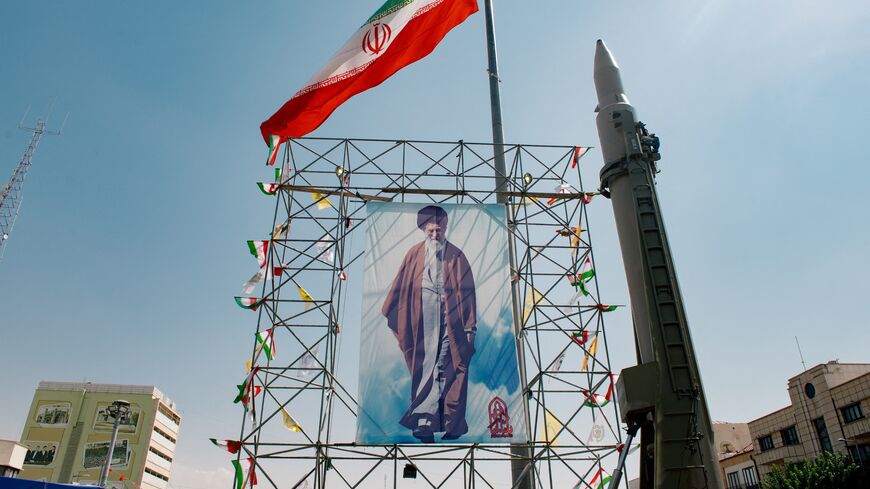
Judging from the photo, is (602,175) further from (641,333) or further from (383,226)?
(383,226)

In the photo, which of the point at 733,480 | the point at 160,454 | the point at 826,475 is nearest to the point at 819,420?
the point at 826,475

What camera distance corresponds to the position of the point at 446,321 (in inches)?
510

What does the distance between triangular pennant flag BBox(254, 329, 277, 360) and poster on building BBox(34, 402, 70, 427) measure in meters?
54.4

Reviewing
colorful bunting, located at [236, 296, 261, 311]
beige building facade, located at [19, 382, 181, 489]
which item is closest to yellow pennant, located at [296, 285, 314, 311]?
colorful bunting, located at [236, 296, 261, 311]

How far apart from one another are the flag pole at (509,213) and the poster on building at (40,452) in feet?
185

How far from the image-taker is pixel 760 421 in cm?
3231

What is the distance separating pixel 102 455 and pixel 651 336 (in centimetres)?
5922

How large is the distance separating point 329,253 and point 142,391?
54346 millimetres

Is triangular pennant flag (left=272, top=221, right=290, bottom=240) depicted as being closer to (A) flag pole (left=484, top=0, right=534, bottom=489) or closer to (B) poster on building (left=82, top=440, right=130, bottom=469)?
(A) flag pole (left=484, top=0, right=534, bottom=489)

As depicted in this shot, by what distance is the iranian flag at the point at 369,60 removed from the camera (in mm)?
14312

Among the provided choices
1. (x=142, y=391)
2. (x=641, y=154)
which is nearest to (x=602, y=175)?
(x=641, y=154)

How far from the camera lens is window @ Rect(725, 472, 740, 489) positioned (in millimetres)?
33719

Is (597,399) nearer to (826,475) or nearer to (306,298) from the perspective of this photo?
(306,298)

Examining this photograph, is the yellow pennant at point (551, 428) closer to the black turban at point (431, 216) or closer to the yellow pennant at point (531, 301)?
the yellow pennant at point (531, 301)
